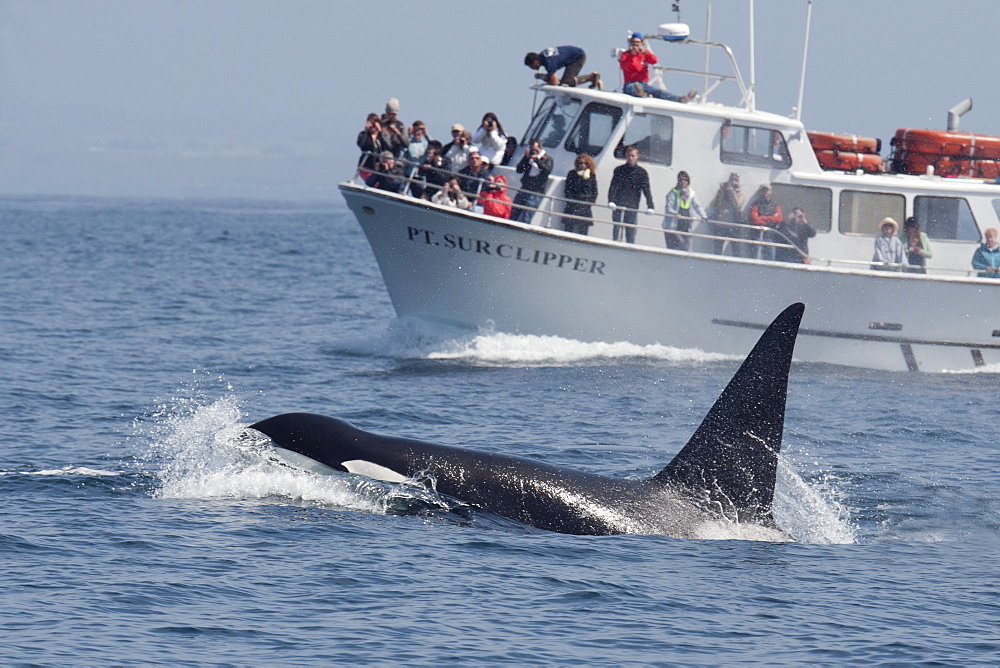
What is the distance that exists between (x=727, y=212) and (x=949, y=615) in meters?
12.4

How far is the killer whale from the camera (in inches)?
408

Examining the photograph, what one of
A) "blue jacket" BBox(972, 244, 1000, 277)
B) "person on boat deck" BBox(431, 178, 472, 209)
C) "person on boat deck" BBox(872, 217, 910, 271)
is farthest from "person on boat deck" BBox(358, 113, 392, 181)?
"blue jacket" BBox(972, 244, 1000, 277)

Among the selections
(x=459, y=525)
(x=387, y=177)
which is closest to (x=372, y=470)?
(x=459, y=525)

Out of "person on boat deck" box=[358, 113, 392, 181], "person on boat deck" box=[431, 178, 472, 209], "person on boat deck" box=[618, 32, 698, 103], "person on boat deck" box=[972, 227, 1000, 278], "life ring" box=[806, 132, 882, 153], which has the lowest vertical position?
"person on boat deck" box=[972, 227, 1000, 278]

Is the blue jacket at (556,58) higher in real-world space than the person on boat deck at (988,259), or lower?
higher

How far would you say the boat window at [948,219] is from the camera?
71.7 feet

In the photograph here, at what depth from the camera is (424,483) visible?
10.9m

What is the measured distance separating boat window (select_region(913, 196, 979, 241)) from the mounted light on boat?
186 inches

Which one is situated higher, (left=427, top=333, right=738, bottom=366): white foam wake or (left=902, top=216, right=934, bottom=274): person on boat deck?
(left=902, top=216, right=934, bottom=274): person on boat deck

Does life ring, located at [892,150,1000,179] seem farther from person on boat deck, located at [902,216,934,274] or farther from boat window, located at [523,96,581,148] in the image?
boat window, located at [523,96,581,148]

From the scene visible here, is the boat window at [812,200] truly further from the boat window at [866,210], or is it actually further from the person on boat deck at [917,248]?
the person on boat deck at [917,248]

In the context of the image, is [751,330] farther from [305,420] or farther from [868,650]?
[868,650]

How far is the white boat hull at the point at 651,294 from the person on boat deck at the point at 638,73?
117 inches

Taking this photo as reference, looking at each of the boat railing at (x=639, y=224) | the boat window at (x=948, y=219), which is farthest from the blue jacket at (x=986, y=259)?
the boat railing at (x=639, y=224)
